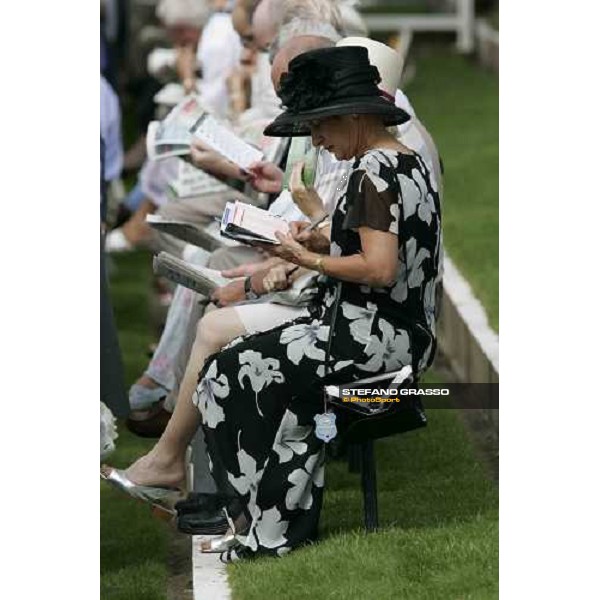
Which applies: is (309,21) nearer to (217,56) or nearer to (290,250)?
(290,250)

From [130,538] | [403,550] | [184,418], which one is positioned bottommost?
[130,538]

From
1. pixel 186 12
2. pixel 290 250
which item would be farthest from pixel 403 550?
pixel 186 12

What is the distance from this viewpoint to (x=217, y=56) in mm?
12859

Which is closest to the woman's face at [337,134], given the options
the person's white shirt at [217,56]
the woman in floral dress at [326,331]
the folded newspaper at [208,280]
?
the woman in floral dress at [326,331]

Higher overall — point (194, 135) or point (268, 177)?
point (268, 177)

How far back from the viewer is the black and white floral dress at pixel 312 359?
6.84 m

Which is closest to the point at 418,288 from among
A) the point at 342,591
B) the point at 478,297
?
the point at 342,591

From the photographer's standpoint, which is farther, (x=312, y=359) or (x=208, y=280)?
(x=208, y=280)

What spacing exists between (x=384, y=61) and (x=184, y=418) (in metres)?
1.28

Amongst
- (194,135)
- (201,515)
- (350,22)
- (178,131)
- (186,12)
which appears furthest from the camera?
(186,12)

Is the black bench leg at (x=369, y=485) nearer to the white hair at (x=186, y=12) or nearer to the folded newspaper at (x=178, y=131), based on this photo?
the folded newspaper at (x=178, y=131)

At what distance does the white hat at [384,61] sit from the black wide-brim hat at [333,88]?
0.12 metres
